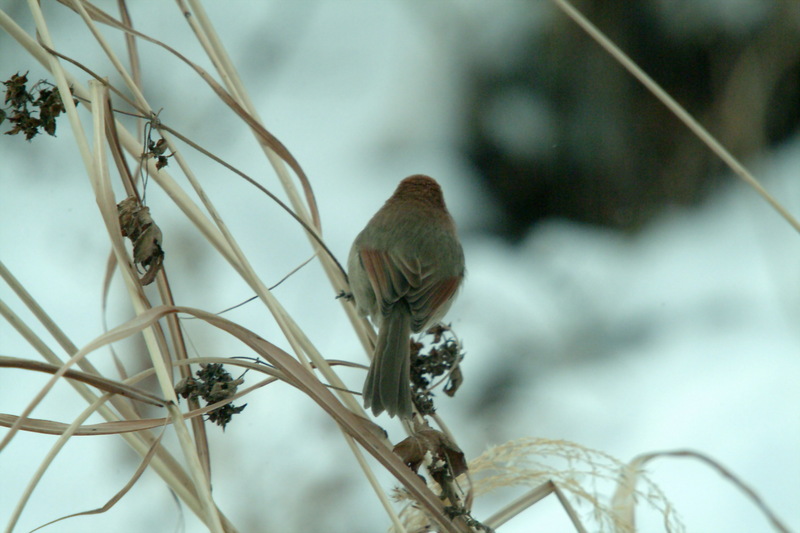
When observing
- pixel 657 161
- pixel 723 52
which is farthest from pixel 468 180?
pixel 723 52

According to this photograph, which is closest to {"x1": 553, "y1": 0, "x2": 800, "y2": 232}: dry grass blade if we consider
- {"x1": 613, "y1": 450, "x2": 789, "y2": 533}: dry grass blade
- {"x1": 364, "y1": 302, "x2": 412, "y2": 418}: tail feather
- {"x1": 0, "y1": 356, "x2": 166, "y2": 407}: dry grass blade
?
{"x1": 613, "y1": 450, "x2": 789, "y2": 533}: dry grass blade

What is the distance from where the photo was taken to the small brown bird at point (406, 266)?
3.40 metres

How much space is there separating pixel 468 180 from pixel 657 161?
1448 mm

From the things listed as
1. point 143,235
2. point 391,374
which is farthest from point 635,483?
point 143,235

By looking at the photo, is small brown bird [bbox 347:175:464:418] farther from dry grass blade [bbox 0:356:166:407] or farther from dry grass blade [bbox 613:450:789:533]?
dry grass blade [bbox 0:356:166:407]

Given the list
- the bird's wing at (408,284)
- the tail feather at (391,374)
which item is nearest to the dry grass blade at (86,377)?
the tail feather at (391,374)

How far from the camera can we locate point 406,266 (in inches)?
149

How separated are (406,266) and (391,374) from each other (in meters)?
1.19

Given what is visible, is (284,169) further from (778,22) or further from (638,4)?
(778,22)

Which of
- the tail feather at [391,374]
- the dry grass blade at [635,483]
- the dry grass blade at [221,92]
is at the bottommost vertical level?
the dry grass blade at [635,483]

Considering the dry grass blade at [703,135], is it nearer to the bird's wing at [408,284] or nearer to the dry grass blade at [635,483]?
the dry grass blade at [635,483]

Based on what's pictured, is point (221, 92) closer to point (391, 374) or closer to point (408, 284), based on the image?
point (391, 374)

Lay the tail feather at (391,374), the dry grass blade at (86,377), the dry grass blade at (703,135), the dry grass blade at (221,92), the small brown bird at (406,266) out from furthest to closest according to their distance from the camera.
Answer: the small brown bird at (406,266)
the tail feather at (391,374)
the dry grass blade at (703,135)
the dry grass blade at (221,92)
the dry grass blade at (86,377)

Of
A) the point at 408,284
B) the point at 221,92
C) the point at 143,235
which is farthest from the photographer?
the point at 408,284
